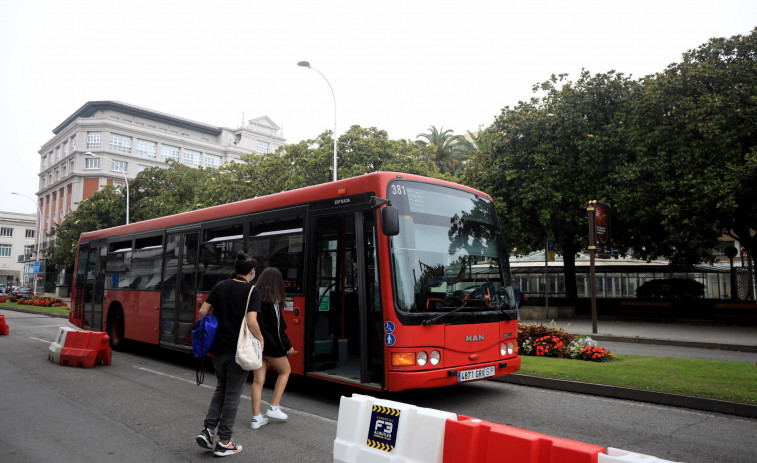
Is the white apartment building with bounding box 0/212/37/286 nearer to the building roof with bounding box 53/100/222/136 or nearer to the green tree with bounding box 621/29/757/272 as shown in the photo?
the building roof with bounding box 53/100/222/136

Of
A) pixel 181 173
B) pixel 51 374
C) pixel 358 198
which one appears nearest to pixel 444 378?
pixel 358 198

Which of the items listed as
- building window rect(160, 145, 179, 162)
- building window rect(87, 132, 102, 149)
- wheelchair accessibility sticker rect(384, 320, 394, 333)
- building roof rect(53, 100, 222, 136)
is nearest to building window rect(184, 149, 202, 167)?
building window rect(160, 145, 179, 162)

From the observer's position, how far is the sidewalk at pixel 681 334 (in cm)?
1427

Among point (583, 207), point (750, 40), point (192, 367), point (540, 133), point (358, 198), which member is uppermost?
point (750, 40)

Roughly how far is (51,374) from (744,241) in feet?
79.9

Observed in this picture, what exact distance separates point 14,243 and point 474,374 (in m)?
114

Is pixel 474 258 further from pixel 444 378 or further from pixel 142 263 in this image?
pixel 142 263

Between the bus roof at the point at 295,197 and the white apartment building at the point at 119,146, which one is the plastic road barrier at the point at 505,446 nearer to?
the bus roof at the point at 295,197

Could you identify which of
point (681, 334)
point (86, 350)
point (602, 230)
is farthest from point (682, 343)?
point (86, 350)

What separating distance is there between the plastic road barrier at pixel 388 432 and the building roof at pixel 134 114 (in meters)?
77.2

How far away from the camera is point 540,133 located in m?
23.2

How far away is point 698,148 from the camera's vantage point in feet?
61.4

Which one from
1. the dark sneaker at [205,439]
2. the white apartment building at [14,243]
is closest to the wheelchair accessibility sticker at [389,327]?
the dark sneaker at [205,439]

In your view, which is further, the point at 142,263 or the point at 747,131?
the point at 747,131
